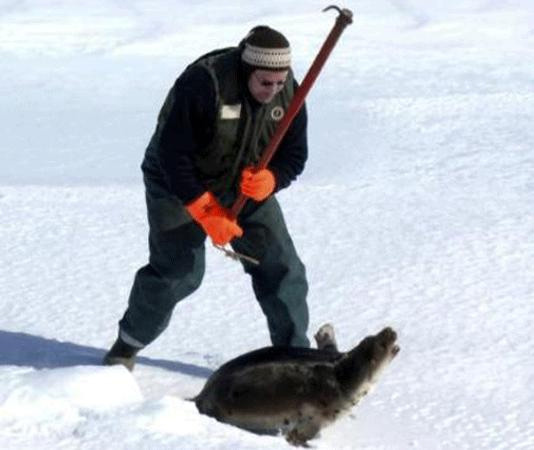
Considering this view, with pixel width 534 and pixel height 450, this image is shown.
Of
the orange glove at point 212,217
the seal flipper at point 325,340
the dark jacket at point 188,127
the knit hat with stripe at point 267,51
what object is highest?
the knit hat with stripe at point 267,51

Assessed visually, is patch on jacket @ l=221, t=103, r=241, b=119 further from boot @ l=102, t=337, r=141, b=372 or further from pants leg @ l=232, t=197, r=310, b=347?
boot @ l=102, t=337, r=141, b=372

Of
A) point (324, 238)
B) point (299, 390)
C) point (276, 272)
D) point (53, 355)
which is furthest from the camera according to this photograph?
point (324, 238)

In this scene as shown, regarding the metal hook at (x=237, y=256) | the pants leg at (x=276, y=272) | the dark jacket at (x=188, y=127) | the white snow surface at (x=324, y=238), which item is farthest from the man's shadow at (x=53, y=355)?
the dark jacket at (x=188, y=127)

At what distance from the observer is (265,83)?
3592 millimetres

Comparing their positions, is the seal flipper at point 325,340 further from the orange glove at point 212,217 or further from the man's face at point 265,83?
the man's face at point 265,83

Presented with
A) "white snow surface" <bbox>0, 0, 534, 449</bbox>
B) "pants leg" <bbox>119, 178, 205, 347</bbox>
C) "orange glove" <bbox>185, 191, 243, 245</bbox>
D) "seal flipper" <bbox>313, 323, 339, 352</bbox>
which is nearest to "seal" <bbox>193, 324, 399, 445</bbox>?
"white snow surface" <bbox>0, 0, 534, 449</bbox>

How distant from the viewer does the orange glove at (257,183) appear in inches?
145

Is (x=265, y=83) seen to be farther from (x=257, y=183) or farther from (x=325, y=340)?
(x=325, y=340)

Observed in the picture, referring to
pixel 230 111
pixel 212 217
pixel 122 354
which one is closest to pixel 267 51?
pixel 230 111

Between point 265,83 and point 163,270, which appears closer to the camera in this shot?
point 265,83

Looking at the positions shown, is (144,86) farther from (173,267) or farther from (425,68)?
(173,267)

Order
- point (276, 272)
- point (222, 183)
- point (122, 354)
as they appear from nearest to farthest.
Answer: point (222, 183) < point (276, 272) < point (122, 354)

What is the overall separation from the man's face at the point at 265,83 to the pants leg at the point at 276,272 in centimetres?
40

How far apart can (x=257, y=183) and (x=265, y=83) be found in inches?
11.0
